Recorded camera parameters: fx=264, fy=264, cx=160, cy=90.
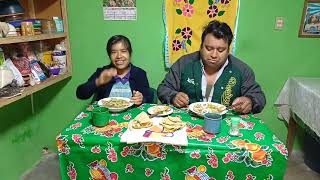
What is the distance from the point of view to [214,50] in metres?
1.60

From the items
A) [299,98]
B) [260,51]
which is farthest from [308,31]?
[299,98]

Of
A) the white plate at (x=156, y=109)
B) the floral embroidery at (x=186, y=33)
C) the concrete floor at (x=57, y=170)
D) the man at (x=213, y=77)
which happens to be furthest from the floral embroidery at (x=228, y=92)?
the concrete floor at (x=57, y=170)

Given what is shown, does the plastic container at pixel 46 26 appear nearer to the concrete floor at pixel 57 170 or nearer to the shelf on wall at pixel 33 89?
the shelf on wall at pixel 33 89

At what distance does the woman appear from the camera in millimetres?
1803

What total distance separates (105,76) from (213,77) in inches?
28.9

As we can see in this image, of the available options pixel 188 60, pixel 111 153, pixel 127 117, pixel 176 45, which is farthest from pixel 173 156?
pixel 176 45

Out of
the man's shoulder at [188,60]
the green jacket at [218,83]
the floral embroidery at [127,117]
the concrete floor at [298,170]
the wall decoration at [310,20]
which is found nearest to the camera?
the floral embroidery at [127,117]

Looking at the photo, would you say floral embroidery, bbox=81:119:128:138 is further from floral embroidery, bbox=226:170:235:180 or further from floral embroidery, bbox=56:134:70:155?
floral embroidery, bbox=226:170:235:180

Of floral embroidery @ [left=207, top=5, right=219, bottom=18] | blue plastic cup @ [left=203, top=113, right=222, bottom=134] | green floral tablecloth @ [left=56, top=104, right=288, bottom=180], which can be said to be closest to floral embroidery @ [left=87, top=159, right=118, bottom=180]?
green floral tablecloth @ [left=56, top=104, right=288, bottom=180]

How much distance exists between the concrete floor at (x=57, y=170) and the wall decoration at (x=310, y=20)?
1.02 m

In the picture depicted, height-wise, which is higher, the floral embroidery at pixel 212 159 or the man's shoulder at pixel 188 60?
the man's shoulder at pixel 188 60

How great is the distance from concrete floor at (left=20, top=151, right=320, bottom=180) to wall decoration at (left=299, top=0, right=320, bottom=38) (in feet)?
3.36


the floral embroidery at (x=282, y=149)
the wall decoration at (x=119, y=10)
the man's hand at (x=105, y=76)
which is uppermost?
the wall decoration at (x=119, y=10)

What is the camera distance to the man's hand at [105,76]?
1.83 metres
